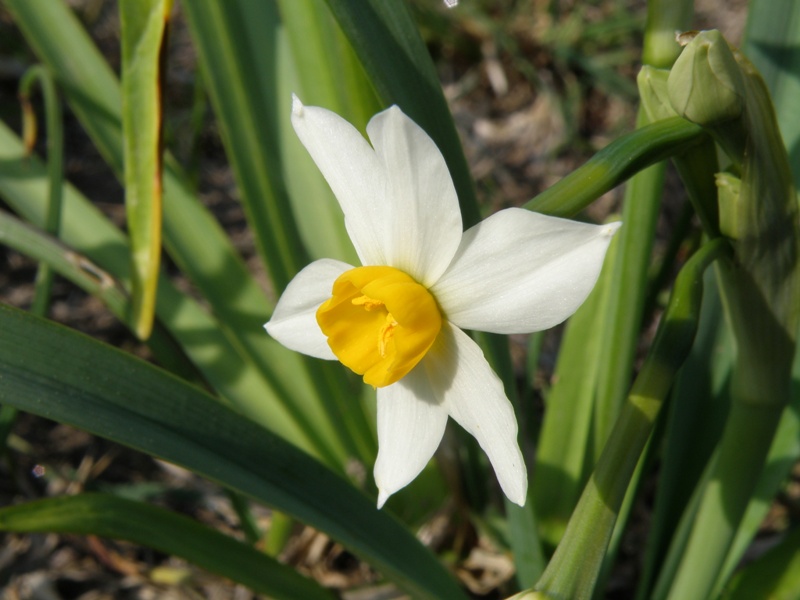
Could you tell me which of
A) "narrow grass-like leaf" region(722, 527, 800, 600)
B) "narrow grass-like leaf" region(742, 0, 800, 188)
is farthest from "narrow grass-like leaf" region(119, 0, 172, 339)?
"narrow grass-like leaf" region(722, 527, 800, 600)

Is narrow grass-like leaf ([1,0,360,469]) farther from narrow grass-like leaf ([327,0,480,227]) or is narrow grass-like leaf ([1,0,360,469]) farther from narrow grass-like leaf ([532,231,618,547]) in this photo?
narrow grass-like leaf ([327,0,480,227])

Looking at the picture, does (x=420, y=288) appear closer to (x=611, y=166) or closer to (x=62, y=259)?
(x=611, y=166)

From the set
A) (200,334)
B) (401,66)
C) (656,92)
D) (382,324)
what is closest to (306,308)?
(382,324)

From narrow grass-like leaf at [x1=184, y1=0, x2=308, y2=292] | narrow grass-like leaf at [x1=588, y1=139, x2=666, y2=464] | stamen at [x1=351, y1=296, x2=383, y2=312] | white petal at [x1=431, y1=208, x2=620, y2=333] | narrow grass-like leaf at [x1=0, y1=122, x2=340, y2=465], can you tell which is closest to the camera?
white petal at [x1=431, y1=208, x2=620, y2=333]

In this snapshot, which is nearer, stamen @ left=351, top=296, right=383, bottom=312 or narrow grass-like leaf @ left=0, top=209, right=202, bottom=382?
stamen @ left=351, top=296, right=383, bottom=312

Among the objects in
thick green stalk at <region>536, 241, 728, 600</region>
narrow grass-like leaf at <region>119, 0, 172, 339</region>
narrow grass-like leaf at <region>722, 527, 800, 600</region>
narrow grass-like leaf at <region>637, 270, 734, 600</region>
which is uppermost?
narrow grass-like leaf at <region>119, 0, 172, 339</region>

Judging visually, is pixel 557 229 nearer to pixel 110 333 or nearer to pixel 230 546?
pixel 230 546

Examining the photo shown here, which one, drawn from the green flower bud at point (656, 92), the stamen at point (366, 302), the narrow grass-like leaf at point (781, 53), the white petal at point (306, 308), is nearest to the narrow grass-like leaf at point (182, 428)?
the white petal at point (306, 308)

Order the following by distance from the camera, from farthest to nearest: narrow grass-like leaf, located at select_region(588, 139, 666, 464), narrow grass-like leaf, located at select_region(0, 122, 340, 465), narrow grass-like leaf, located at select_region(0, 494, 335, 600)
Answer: narrow grass-like leaf, located at select_region(0, 122, 340, 465) < narrow grass-like leaf, located at select_region(588, 139, 666, 464) < narrow grass-like leaf, located at select_region(0, 494, 335, 600)
